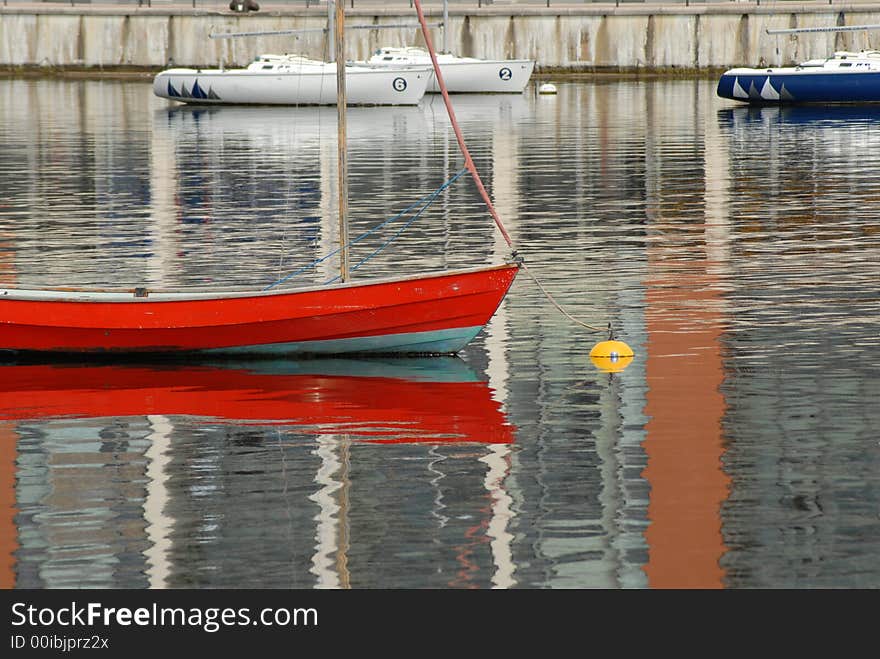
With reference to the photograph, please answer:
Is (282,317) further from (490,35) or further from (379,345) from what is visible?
(490,35)

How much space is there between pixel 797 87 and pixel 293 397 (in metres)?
69.3

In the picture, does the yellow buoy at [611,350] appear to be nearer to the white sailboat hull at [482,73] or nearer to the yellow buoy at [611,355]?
the yellow buoy at [611,355]

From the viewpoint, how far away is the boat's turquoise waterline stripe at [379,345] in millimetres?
26188

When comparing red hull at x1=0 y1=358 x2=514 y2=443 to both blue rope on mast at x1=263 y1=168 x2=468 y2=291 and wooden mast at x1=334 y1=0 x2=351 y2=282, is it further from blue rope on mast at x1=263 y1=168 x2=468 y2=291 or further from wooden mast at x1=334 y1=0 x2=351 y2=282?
blue rope on mast at x1=263 y1=168 x2=468 y2=291

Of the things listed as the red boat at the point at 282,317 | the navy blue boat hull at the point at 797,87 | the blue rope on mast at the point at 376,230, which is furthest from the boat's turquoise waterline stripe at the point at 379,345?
the navy blue boat hull at the point at 797,87

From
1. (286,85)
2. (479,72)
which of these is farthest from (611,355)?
(479,72)

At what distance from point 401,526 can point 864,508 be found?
4549 mm

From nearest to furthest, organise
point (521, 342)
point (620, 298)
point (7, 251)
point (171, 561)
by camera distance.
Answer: point (171, 561)
point (521, 342)
point (620, 298)
point (7, 251)

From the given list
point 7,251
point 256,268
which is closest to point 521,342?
point 256,268

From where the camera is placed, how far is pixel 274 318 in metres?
25.7
